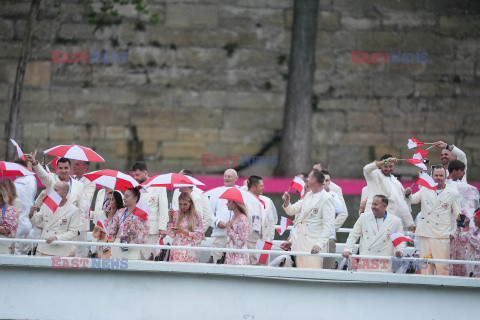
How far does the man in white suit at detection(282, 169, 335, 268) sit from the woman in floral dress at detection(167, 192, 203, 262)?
96 cm

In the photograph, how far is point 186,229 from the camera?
9922mm

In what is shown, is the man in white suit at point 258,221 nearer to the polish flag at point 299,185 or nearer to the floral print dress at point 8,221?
the polish flag at point 299,185

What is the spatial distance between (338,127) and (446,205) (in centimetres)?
660

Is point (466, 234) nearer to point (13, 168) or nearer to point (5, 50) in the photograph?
point (13, 168)

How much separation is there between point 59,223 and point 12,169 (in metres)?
0.79

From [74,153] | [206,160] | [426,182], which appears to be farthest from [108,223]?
[206,160]

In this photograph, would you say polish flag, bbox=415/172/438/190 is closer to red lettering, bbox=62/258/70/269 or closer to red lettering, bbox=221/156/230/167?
red lettering, bbox=62/258/70/269

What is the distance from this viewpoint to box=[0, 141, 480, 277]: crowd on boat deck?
9789 millimetres

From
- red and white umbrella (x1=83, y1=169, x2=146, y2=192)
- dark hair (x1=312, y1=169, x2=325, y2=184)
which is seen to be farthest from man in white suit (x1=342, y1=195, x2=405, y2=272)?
red and white umbrella (x1=83, y1=169, x2=146, y2=192)

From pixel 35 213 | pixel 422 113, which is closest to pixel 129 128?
pixel 422 113

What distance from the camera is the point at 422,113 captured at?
16750 millimetres

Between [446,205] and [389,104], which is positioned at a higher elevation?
[389,104]

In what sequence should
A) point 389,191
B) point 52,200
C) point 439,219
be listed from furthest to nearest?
point 389,191 < point 439,219 < point 52,200
